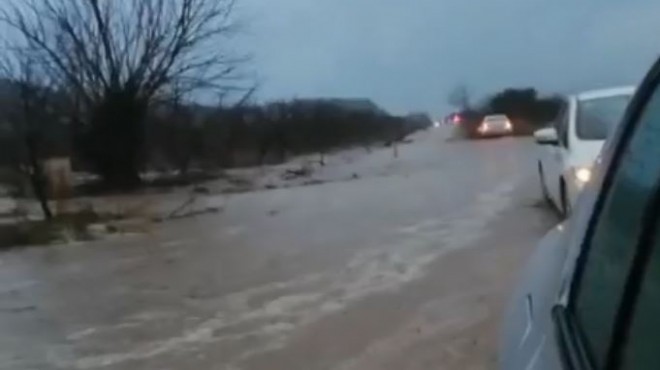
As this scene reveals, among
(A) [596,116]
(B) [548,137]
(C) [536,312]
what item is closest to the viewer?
(C) [536,312]

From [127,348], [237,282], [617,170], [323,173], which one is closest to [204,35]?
[323,173]

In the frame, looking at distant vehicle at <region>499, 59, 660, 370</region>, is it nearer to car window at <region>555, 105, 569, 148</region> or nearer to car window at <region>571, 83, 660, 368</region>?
car window at <region>571, 83, 660, 368</region>

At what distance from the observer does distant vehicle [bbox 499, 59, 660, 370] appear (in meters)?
2.05

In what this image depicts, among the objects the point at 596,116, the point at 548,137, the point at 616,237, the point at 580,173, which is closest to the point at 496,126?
the point at 548,137

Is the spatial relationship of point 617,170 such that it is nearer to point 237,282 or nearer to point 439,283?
point 439,283

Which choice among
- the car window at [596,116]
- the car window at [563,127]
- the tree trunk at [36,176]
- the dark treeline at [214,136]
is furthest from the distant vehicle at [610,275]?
the dark treeline at [214,136]

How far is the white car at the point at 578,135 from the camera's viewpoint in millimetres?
12367

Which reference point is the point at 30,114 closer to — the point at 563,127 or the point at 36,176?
the point at 36,176

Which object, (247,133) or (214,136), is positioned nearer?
(214,136)

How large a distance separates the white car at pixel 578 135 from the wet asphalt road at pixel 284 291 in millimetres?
873

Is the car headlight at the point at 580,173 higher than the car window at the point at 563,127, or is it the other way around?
the car window at the point at 563,127

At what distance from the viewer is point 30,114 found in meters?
26.7

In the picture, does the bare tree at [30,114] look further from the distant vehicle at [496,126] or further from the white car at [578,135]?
the distant vehicle at [496,126]

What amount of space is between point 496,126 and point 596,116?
44096 mm
